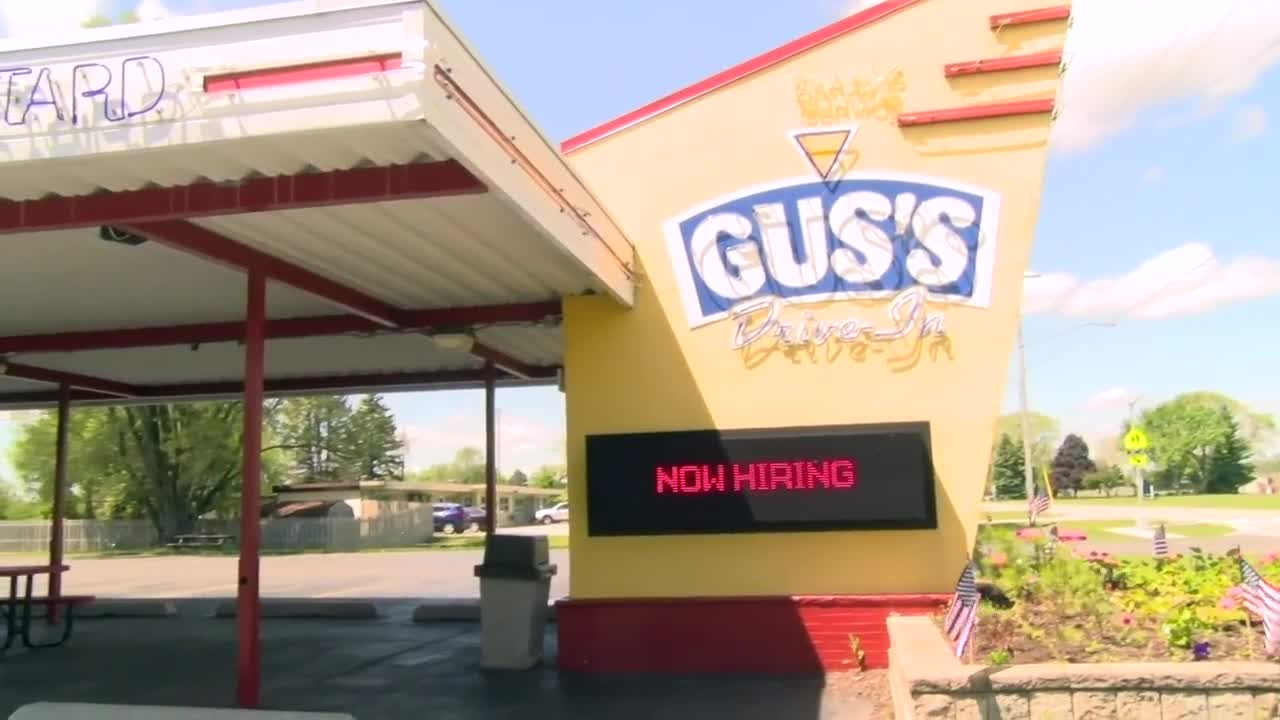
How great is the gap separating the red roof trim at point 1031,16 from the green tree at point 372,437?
57632mm

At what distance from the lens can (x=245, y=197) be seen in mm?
5945

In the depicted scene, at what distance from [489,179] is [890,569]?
5.60 m

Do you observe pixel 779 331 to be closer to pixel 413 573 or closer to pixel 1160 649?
pixel 1160 649

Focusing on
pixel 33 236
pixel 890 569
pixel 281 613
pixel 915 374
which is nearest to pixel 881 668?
pixel 890 569

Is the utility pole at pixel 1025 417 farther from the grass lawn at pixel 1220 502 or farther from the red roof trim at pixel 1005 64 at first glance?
the grass lawn at pixel 1220 502

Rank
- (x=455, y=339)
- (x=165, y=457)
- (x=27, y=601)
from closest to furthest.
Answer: (x=455, y=339)
(x=27, y=601)
(x=165, y=457)

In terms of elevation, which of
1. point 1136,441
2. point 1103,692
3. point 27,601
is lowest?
point 1103,692

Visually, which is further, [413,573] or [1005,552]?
[413,573]

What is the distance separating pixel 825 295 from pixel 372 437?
6121 centimetres

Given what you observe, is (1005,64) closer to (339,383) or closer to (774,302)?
(774,302)

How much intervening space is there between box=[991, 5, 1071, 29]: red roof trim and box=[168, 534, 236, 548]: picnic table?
44821 millimetres

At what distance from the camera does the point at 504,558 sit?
10539 millimetres

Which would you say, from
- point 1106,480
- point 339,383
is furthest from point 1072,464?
point 339,383

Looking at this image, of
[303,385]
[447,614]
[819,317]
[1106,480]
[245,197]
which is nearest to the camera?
[245,197]
